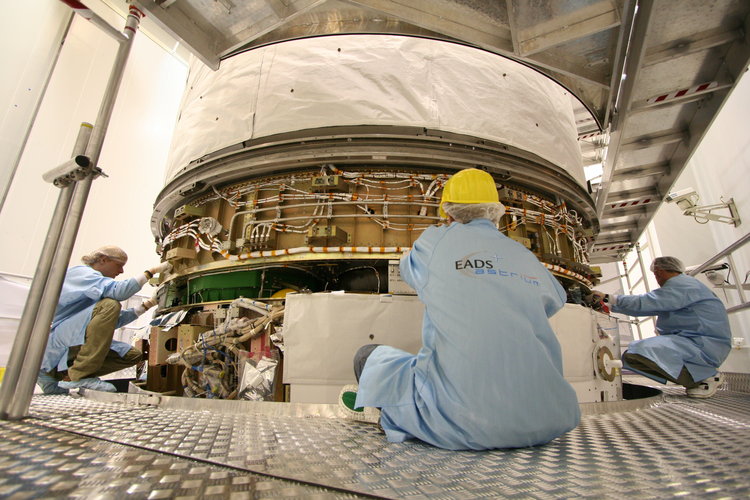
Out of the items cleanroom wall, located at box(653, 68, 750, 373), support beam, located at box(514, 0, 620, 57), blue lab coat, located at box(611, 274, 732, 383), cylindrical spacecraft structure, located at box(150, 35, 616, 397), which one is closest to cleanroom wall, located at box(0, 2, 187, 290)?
cylindrical spacecraft structure, located at box(150, 35, 616, 397)

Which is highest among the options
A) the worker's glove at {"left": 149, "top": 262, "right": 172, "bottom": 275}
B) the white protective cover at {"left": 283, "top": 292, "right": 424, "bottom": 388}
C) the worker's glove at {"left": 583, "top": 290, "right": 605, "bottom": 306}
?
the worker's glove at {"left": 149, "top": 262, "right": 172, "bottom": 275}

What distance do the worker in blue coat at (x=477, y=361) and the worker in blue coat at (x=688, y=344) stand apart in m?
2.21

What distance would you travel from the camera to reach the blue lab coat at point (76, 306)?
3045 millimetres

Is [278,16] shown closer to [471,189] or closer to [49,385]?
[471,189]

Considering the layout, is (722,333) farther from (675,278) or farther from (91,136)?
(91,136)

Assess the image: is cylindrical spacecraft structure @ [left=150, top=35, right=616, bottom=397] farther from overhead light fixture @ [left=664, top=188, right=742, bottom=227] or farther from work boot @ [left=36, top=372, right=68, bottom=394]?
→ overhead light fixture @ [left=664, top=188, right=742, bottom=227]

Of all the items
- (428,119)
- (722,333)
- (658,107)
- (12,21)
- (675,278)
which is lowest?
(722,333)

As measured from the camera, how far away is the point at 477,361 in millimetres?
1470

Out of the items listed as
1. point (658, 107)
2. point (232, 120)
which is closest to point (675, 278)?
point (658, 107)

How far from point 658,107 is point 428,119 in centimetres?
248

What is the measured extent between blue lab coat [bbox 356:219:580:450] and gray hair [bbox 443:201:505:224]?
0.35m

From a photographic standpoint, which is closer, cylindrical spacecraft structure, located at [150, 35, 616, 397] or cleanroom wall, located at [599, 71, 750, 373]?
cylindrical spacecraft structure, located at [150, 35, 616, 397]

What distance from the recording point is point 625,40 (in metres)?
3.26

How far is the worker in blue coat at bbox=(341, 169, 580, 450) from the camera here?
1449 millimetres
